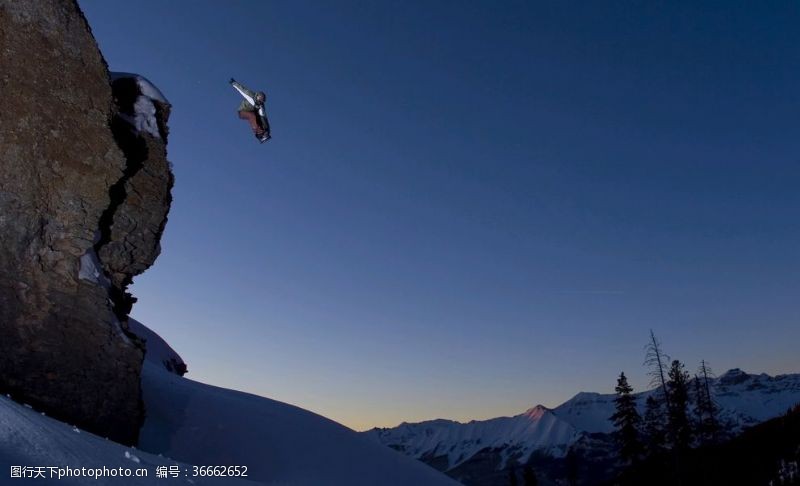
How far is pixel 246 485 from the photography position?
41.5 ft

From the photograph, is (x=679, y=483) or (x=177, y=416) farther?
(x=679, y=483)

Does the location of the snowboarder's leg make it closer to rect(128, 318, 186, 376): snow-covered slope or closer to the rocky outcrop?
the rocky outcrop

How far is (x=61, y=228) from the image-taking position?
14.4 meters

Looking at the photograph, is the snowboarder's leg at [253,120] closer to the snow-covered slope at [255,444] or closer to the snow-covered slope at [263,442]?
the snow-covered slope at [255,444]

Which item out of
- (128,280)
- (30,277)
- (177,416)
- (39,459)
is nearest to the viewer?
(39,459)

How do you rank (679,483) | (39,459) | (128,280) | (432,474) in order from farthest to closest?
(679,483), (432,474), (128,280), (39,459)

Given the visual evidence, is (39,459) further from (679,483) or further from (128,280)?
(679,483)

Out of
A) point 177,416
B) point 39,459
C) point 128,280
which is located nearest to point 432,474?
point 177,416

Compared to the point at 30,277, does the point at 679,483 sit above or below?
below

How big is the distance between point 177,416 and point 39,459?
12.4m

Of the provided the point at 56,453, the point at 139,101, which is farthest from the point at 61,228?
the point at 56,453

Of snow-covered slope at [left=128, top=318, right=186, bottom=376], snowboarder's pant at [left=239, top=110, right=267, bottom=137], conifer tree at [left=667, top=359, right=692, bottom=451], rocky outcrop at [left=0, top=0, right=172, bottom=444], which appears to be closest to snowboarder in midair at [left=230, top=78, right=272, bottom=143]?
snowboarder's pant at [left=239, top=110, right=267, bottom=137]

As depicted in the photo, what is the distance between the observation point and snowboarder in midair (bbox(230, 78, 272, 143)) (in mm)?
15438

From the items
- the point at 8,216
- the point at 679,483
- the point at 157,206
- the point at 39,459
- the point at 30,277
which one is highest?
the point at 157,206
